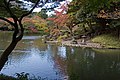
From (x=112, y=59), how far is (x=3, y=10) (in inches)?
391

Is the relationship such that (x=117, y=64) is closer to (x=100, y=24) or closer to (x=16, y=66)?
(x=16, y=66)

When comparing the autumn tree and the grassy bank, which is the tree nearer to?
the autumn tree

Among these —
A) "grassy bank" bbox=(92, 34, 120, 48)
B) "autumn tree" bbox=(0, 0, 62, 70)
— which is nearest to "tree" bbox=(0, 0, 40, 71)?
"autumn tree" bbox=(0, 0, 62, 70)

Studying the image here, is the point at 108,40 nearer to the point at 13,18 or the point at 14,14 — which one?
the point at 14,14

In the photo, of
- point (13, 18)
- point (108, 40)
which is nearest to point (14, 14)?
point (13, 18)

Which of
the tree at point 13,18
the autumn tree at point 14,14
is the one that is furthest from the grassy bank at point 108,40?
the tree at point 13,18

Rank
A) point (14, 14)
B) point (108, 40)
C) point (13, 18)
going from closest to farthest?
point (13, 18) < point (14, 14) < point (108, 40)

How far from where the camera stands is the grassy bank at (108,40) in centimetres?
2316

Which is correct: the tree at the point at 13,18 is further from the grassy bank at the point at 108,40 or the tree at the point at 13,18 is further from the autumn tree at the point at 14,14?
the grassy bank at the point at 108,40

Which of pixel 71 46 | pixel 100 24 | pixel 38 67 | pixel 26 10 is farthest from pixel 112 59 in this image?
pixel 100 24

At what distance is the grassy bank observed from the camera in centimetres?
2316

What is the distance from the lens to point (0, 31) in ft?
160

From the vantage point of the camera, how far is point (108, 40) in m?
24.4

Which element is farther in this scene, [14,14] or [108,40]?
[108,40]
